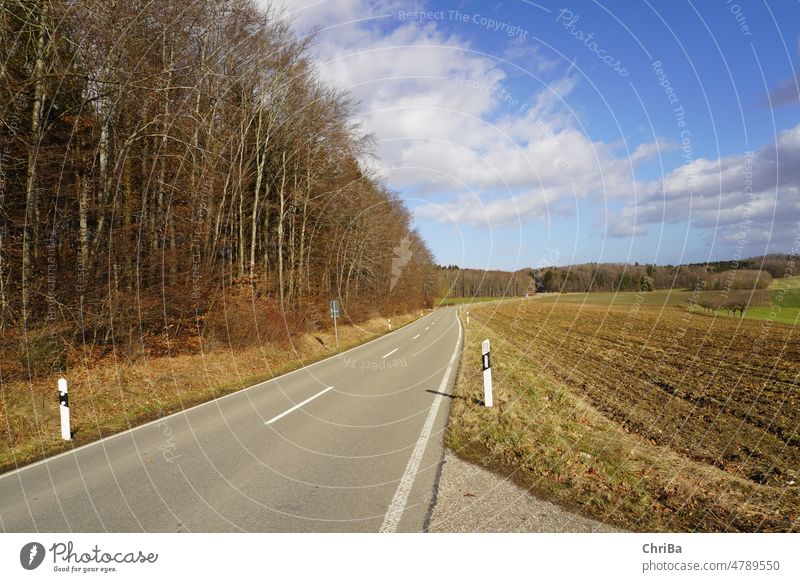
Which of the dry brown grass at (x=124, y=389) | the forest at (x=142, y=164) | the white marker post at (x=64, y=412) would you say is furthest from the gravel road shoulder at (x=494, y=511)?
the forest at (x=142, y=164)

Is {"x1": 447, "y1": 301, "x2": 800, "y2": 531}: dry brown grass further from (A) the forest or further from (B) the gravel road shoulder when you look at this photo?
(A) the forest

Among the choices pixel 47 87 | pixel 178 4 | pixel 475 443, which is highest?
pixel 178 4

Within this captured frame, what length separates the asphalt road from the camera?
3945 millimetres

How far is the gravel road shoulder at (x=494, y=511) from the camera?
357 cm

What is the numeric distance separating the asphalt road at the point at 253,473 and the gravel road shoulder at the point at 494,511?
0.20m

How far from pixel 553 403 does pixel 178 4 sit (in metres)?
15.7

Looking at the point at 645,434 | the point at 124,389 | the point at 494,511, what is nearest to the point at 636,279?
the point at 645,434

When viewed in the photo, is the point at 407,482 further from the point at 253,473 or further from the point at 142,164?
the point at 142,164

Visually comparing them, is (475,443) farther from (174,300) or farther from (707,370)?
(707,370)

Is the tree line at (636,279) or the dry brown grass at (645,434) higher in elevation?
the tree line at (636,279)

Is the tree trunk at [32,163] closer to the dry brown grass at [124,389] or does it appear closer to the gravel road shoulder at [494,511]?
the dry brown grass at [124,389]

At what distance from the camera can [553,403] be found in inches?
336

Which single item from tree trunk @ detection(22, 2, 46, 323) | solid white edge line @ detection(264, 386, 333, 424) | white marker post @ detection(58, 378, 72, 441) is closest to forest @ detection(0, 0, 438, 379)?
tree trunk @ detection(22, 2, 46, 323)
